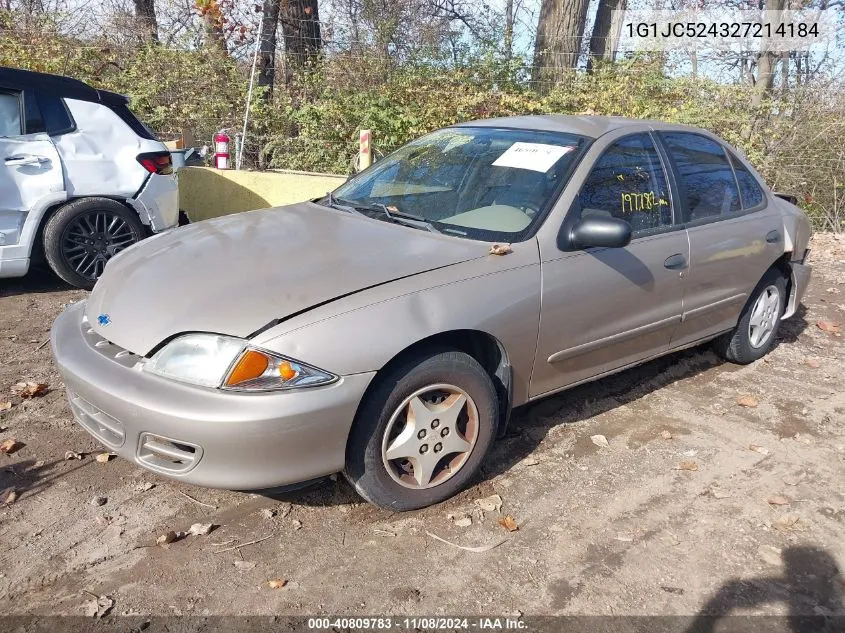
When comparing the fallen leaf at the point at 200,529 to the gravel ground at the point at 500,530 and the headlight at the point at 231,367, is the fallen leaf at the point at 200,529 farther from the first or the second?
the headlight at the point at 231,367

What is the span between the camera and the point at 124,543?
291 cm

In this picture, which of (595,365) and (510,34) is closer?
(595,365)

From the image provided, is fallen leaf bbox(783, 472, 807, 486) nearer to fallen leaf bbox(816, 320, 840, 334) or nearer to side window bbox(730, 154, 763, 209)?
side window bbox(730, 154, 763, 209)

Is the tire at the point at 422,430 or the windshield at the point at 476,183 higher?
the windshield at the point at 476,183

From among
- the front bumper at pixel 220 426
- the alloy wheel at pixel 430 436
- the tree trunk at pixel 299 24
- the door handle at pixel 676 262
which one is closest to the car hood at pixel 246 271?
the front bumper at pixel 220 426

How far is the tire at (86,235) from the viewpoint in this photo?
5.76 meters

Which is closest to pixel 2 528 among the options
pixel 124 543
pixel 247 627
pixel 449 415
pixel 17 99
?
pixel 124 543

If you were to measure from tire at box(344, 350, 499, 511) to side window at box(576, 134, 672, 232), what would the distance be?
3.60 feet

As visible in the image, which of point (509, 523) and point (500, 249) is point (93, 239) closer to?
point (500, 249)

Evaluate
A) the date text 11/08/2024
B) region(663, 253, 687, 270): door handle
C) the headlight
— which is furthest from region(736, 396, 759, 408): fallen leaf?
the headlight

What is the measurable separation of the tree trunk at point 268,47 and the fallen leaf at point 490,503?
8567 millimetres

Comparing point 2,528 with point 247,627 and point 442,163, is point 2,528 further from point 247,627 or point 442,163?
point 442,163

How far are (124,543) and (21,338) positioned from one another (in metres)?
2.67

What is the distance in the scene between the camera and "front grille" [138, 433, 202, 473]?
272 centimetres
